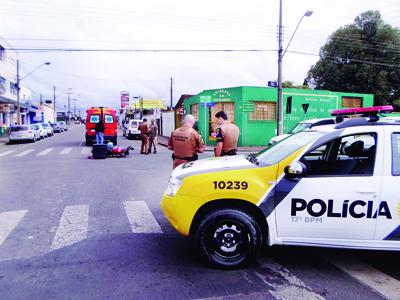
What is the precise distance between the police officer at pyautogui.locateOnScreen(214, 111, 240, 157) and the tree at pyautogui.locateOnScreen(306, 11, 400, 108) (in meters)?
35.9

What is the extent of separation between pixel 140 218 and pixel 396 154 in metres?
4.09

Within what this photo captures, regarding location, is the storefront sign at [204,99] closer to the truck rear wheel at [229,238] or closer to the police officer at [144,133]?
the police officer at [144,133]

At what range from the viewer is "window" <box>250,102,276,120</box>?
83.9 ft

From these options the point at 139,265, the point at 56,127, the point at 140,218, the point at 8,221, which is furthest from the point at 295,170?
the point at 56,127

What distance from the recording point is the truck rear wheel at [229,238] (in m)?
4.06

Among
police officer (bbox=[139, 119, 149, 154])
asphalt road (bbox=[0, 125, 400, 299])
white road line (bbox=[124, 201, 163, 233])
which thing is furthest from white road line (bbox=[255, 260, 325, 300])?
police officer (bbox=[139, 119, 149, 154])

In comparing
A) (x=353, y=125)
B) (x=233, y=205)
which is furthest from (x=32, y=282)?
(x=353, y=125)

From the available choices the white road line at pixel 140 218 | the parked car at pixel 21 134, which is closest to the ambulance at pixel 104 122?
the parked car at pixel 21 134

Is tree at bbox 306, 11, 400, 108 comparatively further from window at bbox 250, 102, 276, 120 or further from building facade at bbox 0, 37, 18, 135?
building facade at bbox 0, 37, 18, 135

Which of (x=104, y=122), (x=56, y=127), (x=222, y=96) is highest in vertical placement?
(x=222, y=96)

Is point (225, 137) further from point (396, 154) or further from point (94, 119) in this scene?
point (94, 119)

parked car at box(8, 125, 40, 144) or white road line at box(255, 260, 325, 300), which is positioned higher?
parked car at box(8, 125, 40, 144)

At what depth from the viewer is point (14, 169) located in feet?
41.5

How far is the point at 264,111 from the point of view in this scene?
84.9 feet
